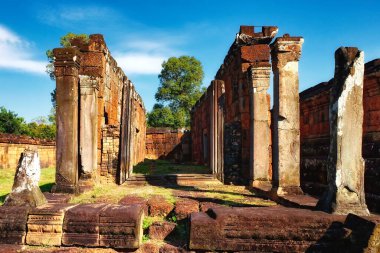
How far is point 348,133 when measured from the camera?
4199 millimetres

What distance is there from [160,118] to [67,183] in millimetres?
27126

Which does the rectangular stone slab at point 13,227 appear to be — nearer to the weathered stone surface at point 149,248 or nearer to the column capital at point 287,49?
the weathered stone surface at point 149,248

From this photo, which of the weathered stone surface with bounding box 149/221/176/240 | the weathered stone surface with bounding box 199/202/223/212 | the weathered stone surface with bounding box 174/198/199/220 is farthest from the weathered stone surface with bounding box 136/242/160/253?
the weathered stone surface with bounding box 199/202/223/212

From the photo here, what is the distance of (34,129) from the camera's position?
30172 mm

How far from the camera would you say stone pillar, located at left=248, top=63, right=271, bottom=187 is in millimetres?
7605

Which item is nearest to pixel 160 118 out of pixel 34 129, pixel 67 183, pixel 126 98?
pixel 34 129

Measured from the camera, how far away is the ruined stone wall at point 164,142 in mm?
23109

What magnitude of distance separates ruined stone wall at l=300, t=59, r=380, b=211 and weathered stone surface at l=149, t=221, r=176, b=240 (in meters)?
4.41

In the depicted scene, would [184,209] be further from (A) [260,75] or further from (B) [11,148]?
(B) [11,148]

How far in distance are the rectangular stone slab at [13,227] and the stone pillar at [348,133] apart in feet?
13.8

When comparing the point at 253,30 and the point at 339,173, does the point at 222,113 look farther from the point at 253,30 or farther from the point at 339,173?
the point at 339,173

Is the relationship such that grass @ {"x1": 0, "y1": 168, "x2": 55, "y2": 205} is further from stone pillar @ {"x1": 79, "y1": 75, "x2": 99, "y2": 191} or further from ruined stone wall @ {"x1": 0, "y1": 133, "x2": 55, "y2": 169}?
ruined stone wall @ {"x1": 0, "y1": 133, "x2": 55, "y2": 169}

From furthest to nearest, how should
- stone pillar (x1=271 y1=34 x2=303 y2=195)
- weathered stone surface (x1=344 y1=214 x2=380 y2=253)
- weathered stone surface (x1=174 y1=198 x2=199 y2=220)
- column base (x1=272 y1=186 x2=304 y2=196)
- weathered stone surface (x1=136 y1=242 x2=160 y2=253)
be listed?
stone pillar (x1=271 y1=34 x2=303 y2=195)
column base (x1=272 y1=186 x2=304 y2=196)
weathered stone surface (x1=174 y1=198 x2=199 y2=220)
weathered stone surface (x1=136 y1=242 x2=160 y2=253)
weathered stone surface (x1=344 y1=214 x2=380 y2=253)

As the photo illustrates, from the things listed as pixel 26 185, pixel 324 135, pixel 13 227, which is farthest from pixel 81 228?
pixel 324 135
